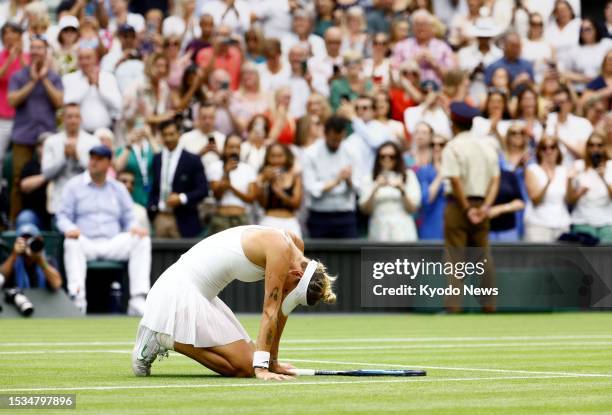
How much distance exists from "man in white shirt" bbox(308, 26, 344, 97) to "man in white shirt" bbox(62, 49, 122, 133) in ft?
11.6

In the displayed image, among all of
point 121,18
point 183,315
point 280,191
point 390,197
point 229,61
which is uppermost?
point 121,18

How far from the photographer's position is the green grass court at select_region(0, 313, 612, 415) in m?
7.97

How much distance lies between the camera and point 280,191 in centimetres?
2025

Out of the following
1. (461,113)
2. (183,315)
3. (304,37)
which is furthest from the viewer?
(304,37)

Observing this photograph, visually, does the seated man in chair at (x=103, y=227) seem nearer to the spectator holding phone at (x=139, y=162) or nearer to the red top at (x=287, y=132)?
the spectator holding phone at (x=139, y=162)

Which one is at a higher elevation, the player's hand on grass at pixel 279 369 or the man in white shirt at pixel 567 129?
the man in white shirt at pixel 567 129

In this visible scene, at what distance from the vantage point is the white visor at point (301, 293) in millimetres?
9633

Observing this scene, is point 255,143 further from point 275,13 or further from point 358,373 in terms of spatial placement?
point 358,373

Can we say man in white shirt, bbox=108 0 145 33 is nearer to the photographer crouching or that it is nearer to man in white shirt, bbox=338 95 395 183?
man in white shirt, bbox=338 95 395 183

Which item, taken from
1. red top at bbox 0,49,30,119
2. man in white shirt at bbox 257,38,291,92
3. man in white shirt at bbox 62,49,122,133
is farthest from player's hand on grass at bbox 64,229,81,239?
man in white shirt at bbox 257,38,291,92

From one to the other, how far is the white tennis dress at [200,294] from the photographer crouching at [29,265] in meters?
8.78

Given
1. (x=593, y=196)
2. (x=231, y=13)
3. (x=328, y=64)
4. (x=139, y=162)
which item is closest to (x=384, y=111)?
(x=328, y=64)

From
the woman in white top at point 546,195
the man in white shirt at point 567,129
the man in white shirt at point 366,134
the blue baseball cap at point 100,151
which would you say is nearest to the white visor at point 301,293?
the blue baseball cap at point 100,151

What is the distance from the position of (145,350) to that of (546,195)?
40.2ft
